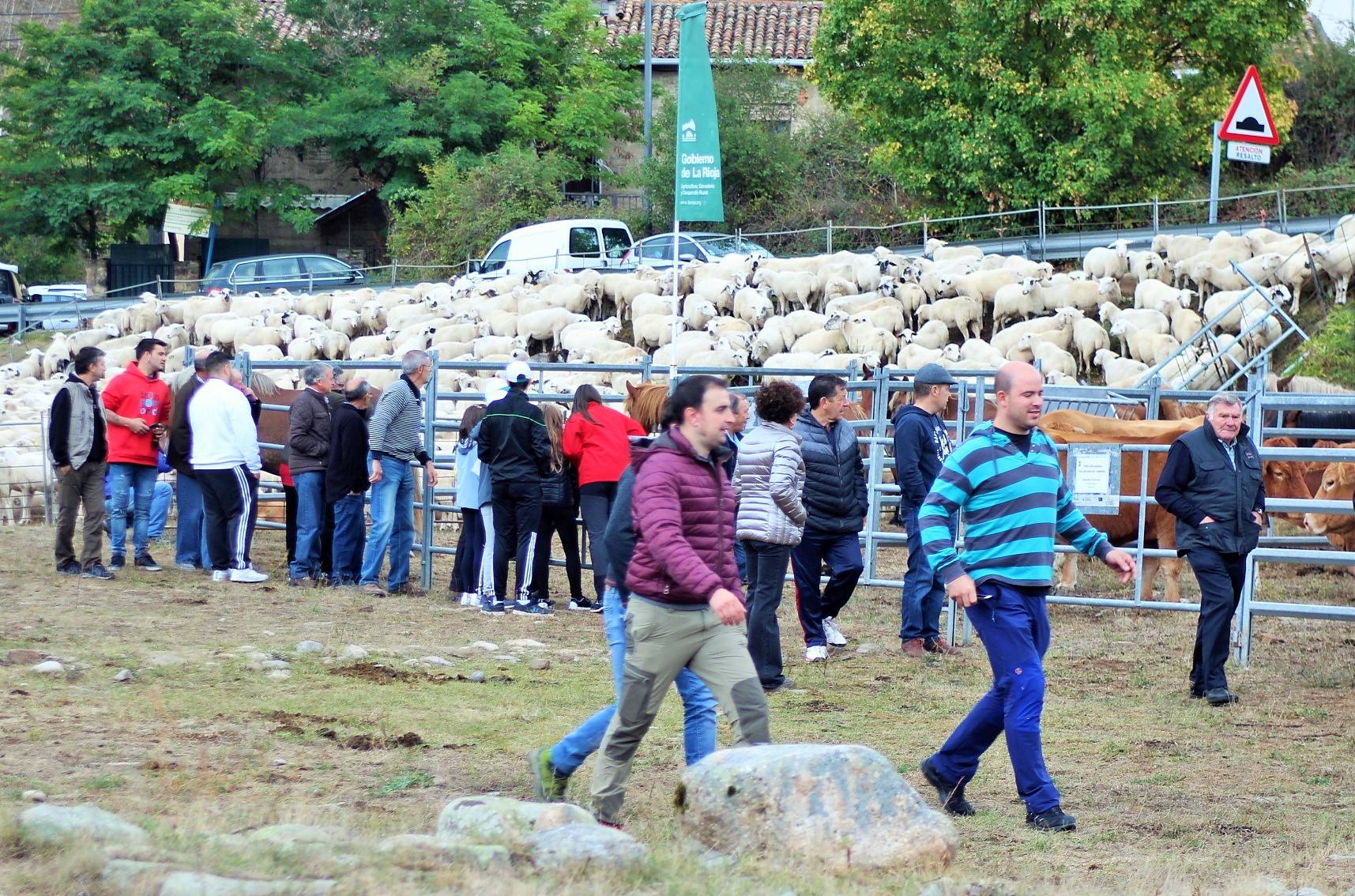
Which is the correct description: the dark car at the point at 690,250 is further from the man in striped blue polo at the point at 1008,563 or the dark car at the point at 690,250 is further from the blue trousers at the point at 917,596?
the man in striped blue polo at the point at 1008,563

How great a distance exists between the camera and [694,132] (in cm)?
1359

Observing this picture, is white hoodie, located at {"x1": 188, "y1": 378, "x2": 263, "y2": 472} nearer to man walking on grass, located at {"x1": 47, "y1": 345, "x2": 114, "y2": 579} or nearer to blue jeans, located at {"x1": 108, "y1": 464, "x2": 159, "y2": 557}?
man walking on grass, located at {"x1": 47, "y1": 345, "x2": 114, "y2": 579}

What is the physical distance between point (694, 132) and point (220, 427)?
4.88 meters

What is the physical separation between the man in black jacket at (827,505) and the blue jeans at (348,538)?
168 inches

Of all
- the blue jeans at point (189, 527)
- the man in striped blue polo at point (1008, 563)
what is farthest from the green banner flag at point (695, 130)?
the man in striped blue polo at point (1008, 563)


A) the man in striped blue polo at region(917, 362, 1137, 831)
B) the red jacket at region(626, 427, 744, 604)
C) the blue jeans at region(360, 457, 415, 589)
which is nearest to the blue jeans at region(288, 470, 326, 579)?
the blue jeans at region(360, 457, 415, 589)

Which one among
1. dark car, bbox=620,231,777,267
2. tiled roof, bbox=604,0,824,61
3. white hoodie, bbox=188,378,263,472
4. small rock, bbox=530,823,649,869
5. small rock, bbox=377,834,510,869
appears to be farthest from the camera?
tiled roof, bbox=604,0,824,61

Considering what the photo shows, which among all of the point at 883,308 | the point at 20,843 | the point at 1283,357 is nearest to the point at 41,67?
the point at 883,308

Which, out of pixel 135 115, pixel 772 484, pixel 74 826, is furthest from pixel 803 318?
pixel 135 115

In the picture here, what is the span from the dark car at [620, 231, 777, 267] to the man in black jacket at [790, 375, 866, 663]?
68.8 feet

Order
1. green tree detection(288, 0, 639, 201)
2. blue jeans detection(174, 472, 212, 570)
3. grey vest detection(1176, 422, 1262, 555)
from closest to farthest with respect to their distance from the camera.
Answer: grey vest detection(1176, 422, 1262, 555) → blue jeans detection(174, 472, 212, 570) → green tree detection(288, 0, 639, 201)

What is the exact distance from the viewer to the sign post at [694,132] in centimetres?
1342

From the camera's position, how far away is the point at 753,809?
498 cm

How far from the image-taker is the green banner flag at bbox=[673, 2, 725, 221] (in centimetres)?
1344
